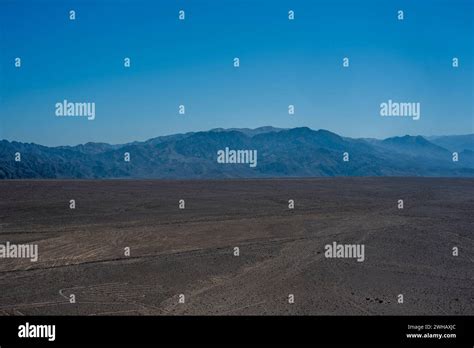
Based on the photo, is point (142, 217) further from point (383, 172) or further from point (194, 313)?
point (383, 172)

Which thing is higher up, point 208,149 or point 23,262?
point 208,149

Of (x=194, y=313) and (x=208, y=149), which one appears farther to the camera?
(x=208, y=149)

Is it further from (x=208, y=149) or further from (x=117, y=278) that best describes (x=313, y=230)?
(x=208, y=149)

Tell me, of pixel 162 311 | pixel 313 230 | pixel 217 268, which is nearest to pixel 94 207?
pixel 313 230
